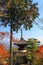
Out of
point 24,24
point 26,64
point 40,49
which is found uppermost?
point 24,24

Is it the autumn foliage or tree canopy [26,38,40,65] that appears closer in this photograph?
the autumn foliage

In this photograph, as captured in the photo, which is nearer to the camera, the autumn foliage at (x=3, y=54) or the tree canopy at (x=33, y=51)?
the autumn foliage at (x=3, y=54)

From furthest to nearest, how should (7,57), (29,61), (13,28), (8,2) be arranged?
(29,61) → (7,57) → (13,28) → (8,2)

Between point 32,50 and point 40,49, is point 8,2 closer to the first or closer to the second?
point 32,50

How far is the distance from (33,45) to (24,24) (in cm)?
515

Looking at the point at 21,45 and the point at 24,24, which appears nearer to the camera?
the point at 24,24

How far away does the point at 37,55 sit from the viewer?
26.8 m

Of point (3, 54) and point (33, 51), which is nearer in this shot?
point (3, 54)

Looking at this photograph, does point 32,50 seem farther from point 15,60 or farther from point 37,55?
point 15,60

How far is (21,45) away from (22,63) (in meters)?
4.09

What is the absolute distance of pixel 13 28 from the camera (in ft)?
69.1

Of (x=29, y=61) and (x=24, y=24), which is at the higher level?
(x=24, y=24)

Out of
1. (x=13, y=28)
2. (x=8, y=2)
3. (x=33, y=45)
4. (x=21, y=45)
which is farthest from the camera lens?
(x=21, y=45)

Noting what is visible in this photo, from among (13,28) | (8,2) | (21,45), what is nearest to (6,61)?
(13,28)
